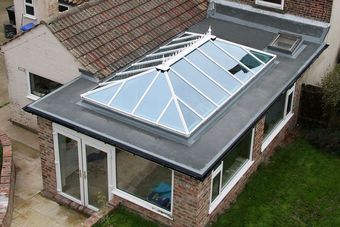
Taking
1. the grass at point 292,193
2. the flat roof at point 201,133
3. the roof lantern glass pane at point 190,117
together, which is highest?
the roof lantern glass pane at point 190,117

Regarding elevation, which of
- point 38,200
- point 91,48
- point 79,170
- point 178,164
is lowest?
point 38,200

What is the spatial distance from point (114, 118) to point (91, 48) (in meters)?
3.05

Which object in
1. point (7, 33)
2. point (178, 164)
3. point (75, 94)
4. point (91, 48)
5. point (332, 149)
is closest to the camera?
point (178, 164)

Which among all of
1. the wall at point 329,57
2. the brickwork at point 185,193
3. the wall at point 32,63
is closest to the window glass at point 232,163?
the brickwork at point 185,193

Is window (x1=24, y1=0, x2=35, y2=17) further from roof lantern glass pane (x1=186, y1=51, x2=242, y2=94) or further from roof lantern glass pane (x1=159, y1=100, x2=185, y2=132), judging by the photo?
roof lantern glass pane (x1=159, y1=100, x2=185, y2=132)

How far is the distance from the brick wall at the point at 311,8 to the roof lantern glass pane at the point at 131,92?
260 inches

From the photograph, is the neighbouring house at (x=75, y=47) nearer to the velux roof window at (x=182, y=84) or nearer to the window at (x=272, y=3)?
the window at (x=272, y=3)

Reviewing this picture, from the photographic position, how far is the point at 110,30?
53.8 feet

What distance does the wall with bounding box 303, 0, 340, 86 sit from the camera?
18125 millimetres

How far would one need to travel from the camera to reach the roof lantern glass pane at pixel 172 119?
1275 centimetres

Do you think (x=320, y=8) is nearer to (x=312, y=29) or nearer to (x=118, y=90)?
(x=312, y=29)

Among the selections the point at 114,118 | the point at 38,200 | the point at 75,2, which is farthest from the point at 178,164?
the point at 75,2

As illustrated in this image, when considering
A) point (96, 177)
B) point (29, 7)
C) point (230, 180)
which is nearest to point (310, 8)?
point (230, 180)

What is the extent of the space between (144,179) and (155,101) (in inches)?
76.4
